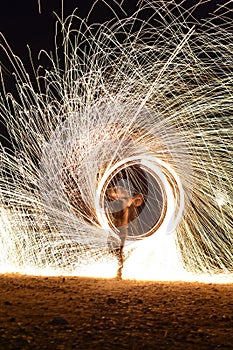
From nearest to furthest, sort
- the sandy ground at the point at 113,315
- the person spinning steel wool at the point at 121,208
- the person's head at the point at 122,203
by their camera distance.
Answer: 1. the sandy ground at the point at 113,315
2. the person spinning steel wool at the point at 121,208
3. the person's head at the point at 122,203

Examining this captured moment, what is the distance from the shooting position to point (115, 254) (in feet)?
40.0

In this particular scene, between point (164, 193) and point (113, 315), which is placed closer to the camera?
point (113, 315)

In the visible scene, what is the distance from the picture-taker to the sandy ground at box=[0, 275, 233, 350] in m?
6.12

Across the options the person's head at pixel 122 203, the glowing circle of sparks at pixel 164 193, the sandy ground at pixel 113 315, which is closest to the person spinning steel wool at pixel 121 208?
the person's head at pixel 122 203

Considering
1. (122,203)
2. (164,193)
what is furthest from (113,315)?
(164,193)

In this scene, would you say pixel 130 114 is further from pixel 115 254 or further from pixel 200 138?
pixel 115 254

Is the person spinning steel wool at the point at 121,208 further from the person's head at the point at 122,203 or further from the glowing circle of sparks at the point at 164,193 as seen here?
the glowing circle of sparks at the point at 164,193

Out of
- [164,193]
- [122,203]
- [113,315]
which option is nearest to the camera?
[113,315]

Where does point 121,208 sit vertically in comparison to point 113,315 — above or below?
above

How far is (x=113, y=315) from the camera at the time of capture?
7414mm

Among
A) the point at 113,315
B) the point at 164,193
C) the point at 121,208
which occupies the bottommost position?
the point at 113,315

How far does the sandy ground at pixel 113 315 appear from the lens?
612cm

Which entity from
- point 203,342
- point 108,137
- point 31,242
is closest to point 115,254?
point 108,137

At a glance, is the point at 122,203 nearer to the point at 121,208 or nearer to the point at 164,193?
the point at 121,208
